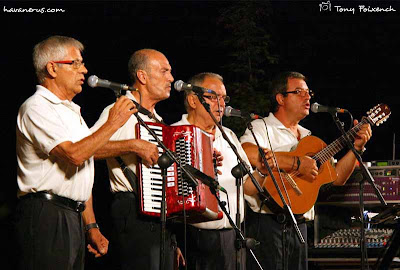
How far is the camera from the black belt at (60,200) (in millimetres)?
4070

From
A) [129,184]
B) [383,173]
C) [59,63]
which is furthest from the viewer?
[383,173]

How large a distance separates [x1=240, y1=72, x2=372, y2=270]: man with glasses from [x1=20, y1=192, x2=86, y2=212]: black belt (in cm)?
184

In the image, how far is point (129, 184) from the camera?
4.67 metres

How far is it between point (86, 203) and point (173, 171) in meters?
0.68

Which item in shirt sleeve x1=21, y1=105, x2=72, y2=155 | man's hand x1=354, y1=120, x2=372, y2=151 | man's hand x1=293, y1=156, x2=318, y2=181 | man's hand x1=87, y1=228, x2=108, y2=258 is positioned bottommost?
man's hand x1=87, y1=228, x2=108, y2=258

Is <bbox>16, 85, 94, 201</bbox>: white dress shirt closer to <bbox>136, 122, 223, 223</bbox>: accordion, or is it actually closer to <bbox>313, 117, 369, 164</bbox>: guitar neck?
<bbox>136, 122, 223, 223</bbox>: accordion

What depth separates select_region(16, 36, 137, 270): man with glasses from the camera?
4.01 m

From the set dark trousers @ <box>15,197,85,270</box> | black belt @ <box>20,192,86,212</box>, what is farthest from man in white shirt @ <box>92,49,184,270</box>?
dark trousers @ <box>15,197,85,270</box>

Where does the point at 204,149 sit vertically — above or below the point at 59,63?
below

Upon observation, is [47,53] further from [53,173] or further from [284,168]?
[284,168]

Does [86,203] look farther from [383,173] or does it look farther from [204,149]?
[383,173]

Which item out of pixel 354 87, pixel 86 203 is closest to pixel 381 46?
pixel 354 87

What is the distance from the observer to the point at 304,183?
6.10 meters

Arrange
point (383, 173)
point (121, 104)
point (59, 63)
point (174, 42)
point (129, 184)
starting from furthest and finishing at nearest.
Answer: point (174, 42)
point (383, 173)
point (129, 184)
point (59, 63)
point (121, 104)
